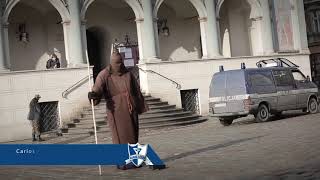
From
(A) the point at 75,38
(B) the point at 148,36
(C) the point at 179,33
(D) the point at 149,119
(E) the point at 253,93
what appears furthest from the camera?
(C) the point at 179,33

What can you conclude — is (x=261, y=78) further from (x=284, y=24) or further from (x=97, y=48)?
(x=97, y=48)

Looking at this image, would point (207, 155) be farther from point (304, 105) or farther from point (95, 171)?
point (304, 105)

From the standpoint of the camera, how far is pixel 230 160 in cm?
997

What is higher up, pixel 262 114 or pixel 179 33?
pixel 179 33

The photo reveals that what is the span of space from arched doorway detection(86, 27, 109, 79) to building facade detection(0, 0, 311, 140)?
5cm

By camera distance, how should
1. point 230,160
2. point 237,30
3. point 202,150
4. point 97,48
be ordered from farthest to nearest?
1. point 237,30
2. point 97,48
3. point 202,150
4. point 230,160

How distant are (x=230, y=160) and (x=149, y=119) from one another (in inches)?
432

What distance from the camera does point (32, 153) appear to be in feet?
29.1

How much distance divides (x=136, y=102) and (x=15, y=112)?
41.8 feet

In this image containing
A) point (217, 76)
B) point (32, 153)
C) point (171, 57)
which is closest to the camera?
point (32, 153)

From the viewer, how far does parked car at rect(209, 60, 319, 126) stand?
1834 centimetres

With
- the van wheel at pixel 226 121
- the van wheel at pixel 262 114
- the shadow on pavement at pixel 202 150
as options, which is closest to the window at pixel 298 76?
the van wheel at pixel 262 114

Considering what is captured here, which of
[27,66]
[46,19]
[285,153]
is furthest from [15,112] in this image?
[285,153]

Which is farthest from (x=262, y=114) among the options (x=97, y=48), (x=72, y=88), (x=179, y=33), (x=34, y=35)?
(x=34, y=35)
